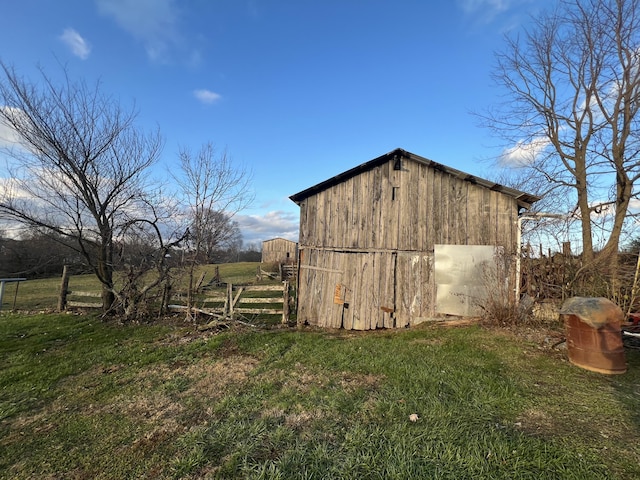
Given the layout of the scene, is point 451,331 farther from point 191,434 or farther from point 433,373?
point 191,434

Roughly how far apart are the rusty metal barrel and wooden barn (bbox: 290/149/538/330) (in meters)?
3.47

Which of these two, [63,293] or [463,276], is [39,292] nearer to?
[63,293]

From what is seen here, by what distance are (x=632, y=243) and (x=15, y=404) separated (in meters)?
18.8

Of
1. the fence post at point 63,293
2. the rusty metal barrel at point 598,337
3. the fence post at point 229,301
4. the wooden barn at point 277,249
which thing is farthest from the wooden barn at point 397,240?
the wooden barn at point 277,249

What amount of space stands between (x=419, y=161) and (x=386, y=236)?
102 inches

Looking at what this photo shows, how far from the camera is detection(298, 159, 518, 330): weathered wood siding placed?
9.30 m

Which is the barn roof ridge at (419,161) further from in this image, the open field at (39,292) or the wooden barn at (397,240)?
the open field at (39,292)

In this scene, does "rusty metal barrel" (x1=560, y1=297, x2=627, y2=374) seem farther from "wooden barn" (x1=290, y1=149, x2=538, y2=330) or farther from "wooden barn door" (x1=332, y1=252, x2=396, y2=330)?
"wooden barn door" (x1=332, y1=252, x2=396, y2=330)

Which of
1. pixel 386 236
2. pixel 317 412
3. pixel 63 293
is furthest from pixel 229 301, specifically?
pixel 63 293

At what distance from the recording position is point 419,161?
9656 millimetres

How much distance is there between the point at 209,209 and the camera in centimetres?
1106

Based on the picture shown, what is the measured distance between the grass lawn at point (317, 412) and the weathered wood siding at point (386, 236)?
8.32 ft

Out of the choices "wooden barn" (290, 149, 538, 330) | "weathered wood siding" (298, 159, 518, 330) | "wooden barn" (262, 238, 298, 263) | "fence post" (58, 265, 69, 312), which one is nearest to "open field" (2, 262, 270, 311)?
"fence post" (58, 265, 69, 312)

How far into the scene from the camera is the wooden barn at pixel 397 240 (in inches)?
361
